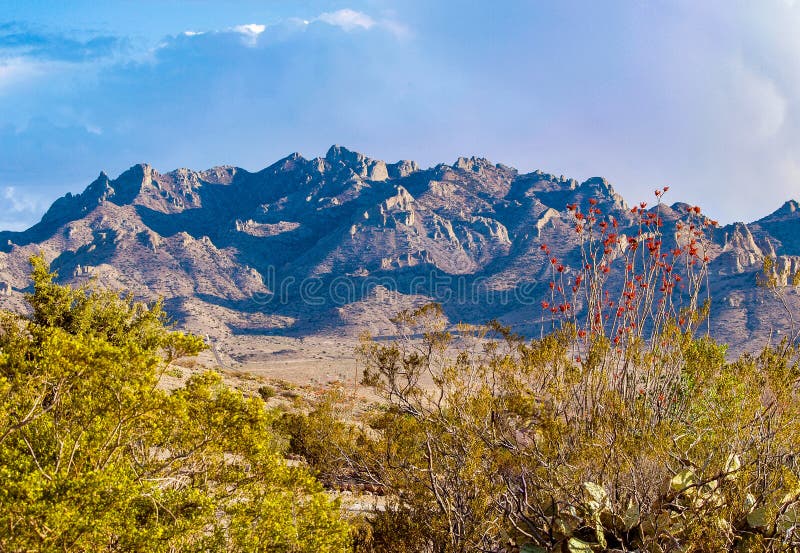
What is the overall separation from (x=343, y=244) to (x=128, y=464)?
406 ft

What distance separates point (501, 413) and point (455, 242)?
122197 mm

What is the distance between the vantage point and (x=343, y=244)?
128m

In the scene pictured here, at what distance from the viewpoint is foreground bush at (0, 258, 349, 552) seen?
12.9ft

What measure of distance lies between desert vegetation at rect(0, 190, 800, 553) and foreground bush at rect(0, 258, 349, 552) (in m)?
0.02

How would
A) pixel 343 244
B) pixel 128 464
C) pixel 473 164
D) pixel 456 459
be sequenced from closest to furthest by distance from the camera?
pixel 128 464 → pixel 456 459 → pixel 343 244 → pixel 473 164

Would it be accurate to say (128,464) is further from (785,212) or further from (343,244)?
(785,212)

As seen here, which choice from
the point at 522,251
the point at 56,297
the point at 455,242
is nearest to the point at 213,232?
the point at 455,242

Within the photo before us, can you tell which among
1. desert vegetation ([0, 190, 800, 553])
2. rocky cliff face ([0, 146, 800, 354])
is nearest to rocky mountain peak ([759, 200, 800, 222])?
rocky cliff face ([0, 146, 800, 354])

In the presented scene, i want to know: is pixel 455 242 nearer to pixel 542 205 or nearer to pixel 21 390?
pixel 542 205

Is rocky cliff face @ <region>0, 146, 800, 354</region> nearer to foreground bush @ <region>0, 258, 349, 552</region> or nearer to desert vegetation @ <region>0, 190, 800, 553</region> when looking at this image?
desert vegetation @ <region>0, 190, 800, 553</region>

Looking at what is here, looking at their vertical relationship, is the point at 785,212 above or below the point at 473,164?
below

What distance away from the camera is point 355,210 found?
145 m

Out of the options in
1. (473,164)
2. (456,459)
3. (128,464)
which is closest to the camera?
(128,464)

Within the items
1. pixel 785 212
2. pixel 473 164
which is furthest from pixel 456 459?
pixel 473 164
